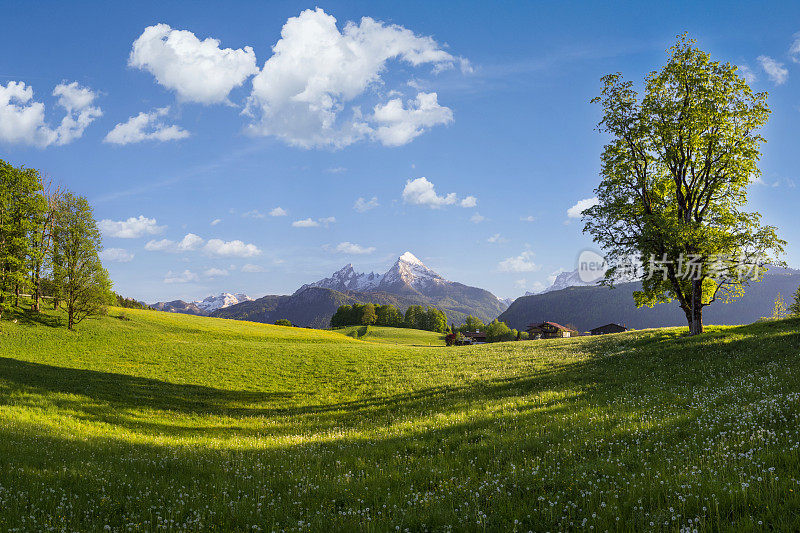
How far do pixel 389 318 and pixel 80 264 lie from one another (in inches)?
5011

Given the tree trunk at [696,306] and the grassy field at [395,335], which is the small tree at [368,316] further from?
the tree trunk at [696,306]

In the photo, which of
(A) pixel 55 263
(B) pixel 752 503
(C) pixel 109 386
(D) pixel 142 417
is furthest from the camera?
(A) pixel 55 263

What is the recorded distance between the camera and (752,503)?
5113 mm

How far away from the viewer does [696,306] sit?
30.6 meters

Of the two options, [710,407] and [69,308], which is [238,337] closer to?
[69,308]

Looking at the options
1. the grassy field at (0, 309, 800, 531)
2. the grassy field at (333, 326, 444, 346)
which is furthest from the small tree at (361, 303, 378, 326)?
the grassy field at (0, 309, 800, 531)

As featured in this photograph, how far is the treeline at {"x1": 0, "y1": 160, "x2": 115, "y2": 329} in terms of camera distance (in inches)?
1686

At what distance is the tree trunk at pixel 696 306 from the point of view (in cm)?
2976

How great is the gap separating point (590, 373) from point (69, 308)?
186ft

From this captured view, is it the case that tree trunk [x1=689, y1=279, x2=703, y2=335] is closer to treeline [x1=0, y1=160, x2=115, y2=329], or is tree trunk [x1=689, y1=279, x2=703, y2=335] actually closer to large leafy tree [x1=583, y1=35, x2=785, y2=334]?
large leafy tree [x1=583, y1=35, x2=785, y2=334]

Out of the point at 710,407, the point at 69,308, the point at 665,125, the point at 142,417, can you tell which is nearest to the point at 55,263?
the point at 69,308

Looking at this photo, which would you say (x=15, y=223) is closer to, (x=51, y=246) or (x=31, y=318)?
(x=51, y=246)

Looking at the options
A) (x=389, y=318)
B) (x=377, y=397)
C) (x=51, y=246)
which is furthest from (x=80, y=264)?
(x=389, y=318)

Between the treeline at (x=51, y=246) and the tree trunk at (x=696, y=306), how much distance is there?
204ft
